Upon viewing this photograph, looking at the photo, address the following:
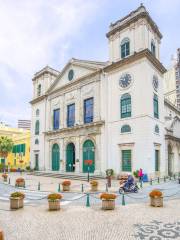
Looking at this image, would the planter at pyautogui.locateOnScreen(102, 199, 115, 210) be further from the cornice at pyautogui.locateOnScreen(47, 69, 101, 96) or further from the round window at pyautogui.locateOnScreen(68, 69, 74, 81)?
the round window at pyautogui.locateOnScreen(68, 69, 74, 81)

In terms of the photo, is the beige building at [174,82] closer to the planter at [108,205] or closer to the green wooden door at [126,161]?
the green wooden door at [126,161]

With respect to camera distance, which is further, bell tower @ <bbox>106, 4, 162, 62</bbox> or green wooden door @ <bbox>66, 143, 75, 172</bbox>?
green wooden door @ <bbox>66, 143, 75, 172</bbox>

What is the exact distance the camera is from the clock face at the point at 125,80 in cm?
→ 2807

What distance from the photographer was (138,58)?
89.2ft

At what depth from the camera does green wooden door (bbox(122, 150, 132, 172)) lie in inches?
1051

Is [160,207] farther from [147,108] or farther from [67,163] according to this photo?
[67,163]

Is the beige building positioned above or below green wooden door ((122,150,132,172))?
above

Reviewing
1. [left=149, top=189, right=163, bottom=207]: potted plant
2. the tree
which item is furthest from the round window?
[left=149, top=189, right=163, bottom=207]: potted plant

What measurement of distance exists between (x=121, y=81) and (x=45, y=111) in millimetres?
17719

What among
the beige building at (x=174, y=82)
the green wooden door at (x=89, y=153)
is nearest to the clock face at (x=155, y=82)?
the green wooden door at (x=89, y=153)

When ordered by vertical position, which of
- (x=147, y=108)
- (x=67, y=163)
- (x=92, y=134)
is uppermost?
(x=147, y=108)

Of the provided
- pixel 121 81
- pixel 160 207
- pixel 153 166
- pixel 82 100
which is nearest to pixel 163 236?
pixel 160 207

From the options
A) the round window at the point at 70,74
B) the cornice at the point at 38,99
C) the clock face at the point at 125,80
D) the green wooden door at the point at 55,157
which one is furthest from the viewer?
the cornice at the point at 38,99

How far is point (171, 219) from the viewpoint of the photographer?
994cm
